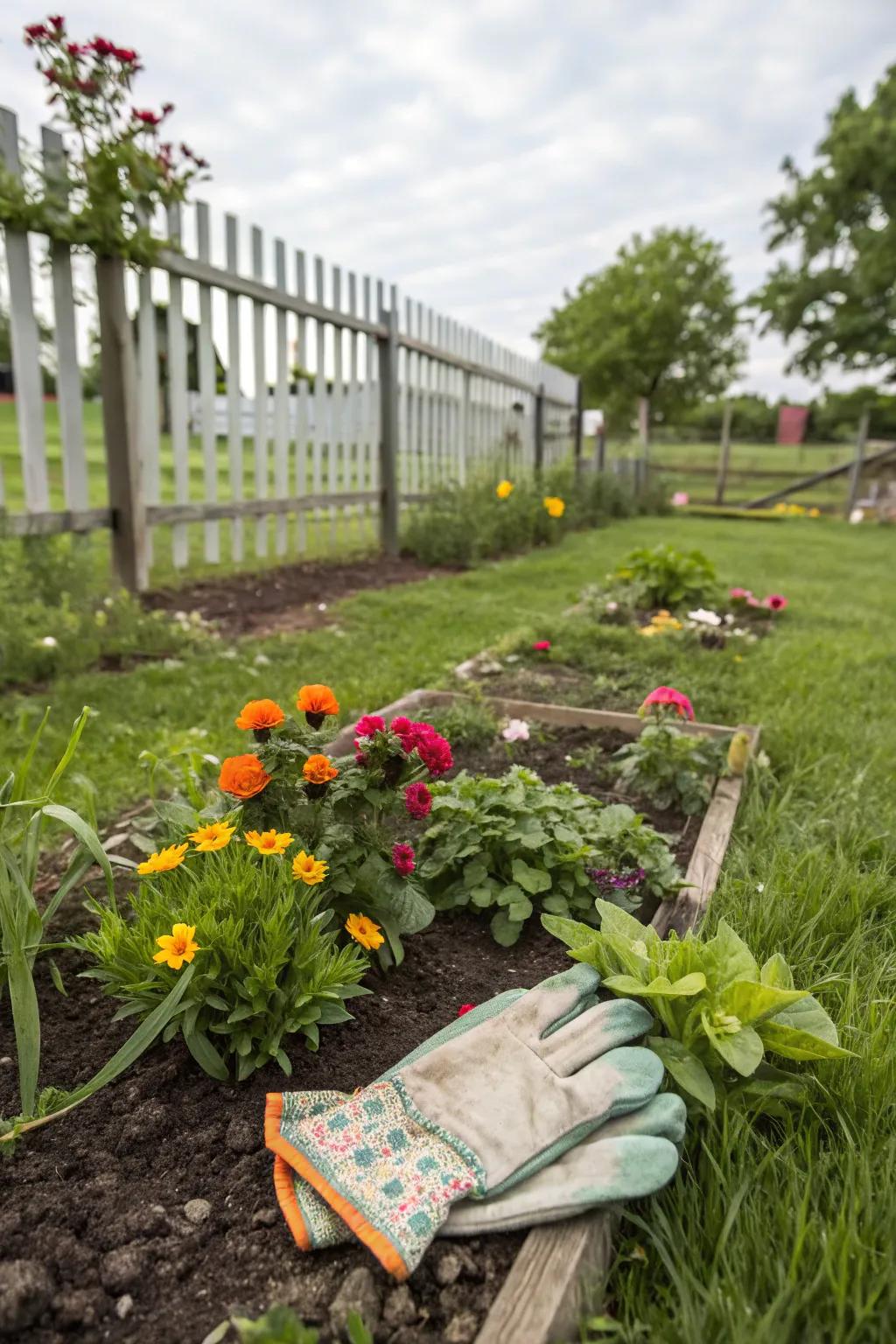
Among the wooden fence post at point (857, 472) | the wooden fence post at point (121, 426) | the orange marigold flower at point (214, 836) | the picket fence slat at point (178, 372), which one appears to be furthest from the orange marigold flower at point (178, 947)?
the wooden fence post at point (857, 472)

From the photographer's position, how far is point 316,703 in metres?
1.51

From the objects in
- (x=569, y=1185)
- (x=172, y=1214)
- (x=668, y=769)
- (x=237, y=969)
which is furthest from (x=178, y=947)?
(x=668, y=769)

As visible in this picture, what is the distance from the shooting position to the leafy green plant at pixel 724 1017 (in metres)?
1.16

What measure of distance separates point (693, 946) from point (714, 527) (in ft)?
39.6

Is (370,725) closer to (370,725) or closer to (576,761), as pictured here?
(370,725)

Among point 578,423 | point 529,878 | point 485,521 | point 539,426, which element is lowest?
point 529,878

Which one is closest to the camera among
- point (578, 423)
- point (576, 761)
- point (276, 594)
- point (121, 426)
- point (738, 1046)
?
point (738, 1046)

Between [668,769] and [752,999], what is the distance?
1208 millimetres

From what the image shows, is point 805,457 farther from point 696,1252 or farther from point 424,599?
point 696,1252

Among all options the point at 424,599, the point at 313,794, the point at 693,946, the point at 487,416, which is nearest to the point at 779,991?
the point at 693,946

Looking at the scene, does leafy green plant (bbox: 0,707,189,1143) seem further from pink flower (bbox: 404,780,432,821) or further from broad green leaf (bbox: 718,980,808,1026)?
broad green leaf (bbox: 718,980,808,1026)

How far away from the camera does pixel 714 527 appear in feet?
41.1

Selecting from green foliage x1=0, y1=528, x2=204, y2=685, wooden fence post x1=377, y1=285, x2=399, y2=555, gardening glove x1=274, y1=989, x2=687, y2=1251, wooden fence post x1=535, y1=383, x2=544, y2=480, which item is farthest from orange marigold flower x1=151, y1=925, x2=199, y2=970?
wooden fence post x1=535, y1=383, x2=544, y2=480

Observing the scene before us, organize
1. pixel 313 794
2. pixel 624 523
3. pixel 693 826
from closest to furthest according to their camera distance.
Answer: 1. pixel 313 794
2. pixel 693 826
3. pixel 624 523
